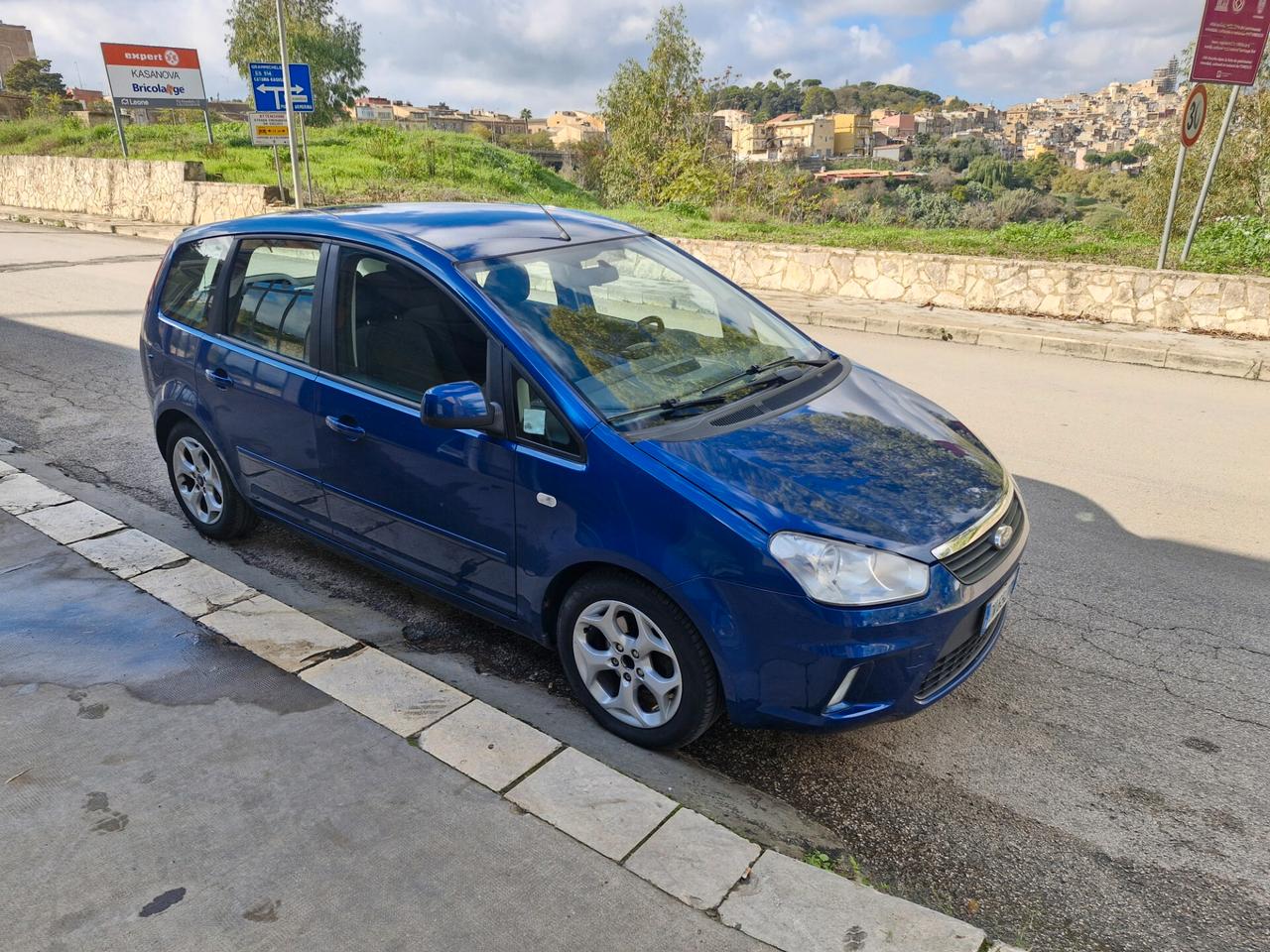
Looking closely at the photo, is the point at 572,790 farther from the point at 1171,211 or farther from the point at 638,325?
the point at 1171,211

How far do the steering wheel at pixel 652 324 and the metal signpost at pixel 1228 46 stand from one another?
9.00 m

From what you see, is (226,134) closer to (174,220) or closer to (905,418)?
(174,220)

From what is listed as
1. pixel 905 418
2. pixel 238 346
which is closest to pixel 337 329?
pixel 238 346

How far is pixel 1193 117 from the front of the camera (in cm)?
1034

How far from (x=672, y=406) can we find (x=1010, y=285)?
32.0 ft

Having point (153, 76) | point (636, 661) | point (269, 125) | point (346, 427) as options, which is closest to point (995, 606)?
point (636, 661)

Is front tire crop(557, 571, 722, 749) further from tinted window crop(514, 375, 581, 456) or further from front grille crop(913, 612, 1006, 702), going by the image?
front grille crop(913, 612, 1006, 702)

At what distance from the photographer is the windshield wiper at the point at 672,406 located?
Result: 314 cm

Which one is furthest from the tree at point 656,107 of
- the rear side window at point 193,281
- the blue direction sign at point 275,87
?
the rear side window at point 193,281

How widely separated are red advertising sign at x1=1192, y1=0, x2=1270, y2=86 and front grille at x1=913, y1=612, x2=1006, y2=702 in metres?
10.2

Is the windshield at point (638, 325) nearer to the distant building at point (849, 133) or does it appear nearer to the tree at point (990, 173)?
the tree at point (990, 173)

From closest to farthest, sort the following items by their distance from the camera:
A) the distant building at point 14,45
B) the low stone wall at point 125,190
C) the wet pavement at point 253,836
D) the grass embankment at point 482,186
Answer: the wet pavement at point 253,836
the grass embankment at point 482,186
the low stone wall at point 125,190
the distant building at point 14,45

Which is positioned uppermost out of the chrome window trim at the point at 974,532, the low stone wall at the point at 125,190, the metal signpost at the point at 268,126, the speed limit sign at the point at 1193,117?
the metal signpost at the point at 268,126

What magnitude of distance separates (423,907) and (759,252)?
1239 cm
